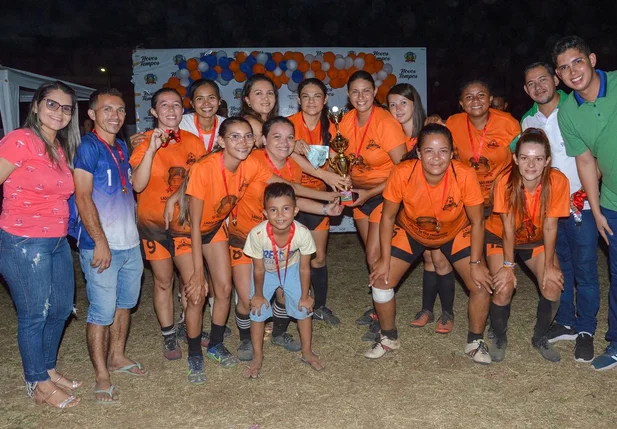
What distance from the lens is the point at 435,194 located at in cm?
430

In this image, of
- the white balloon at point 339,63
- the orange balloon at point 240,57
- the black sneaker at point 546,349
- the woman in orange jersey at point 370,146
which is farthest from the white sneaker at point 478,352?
the orange balloon at point 240,57

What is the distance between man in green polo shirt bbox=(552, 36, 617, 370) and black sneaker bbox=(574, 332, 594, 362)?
10cm

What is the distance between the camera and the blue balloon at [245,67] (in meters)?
9.52

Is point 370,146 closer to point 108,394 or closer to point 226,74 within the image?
point 108,394

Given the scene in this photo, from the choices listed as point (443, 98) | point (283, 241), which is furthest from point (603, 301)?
point (443, 98)

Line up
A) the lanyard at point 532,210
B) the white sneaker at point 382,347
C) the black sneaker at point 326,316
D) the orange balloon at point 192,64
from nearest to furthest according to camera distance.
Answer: the lanyard at point 532,210
the white sneaker at point 382,347
the black sneaker at point 326,316
the orange balloon at point 192,64

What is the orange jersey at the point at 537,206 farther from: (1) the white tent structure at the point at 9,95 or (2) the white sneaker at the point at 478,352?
(1) the white tent structure at the point at 9,95

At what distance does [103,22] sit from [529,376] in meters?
17.0

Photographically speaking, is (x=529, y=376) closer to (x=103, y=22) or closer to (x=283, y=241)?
(x=283, y=241)

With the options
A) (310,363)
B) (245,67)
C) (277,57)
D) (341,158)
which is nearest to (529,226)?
(341,158)

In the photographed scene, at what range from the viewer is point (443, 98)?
61.2ft

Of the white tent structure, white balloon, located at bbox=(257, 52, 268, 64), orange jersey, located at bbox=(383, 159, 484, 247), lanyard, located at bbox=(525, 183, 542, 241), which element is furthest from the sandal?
white balloon, located at bbox=(257, 52, 268, 64)

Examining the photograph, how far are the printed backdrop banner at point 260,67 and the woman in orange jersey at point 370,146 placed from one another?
4644mm

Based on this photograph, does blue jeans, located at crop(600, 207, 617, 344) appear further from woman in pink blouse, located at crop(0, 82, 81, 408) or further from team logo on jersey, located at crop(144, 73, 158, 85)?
team logo on jersey, located at crop(144, 73, 158, 85)
